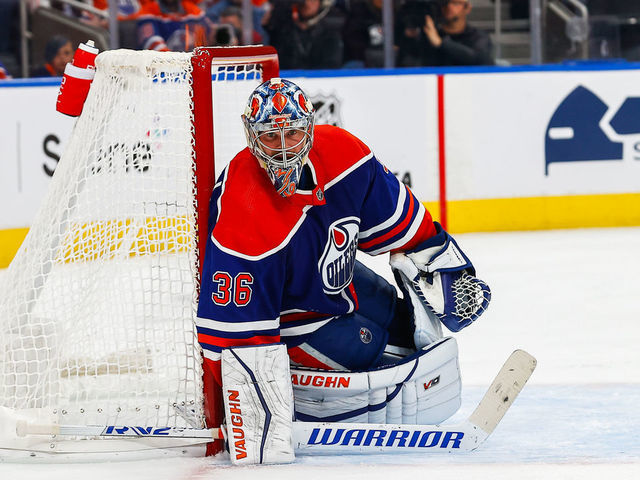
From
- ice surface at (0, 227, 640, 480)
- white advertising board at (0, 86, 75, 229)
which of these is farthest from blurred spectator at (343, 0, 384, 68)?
white advertising board at (0, 86, 75, 229)

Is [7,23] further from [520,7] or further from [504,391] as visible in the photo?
[504,391]

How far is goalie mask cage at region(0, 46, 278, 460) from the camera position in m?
2.31

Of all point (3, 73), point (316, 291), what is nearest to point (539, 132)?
point (3, 73)

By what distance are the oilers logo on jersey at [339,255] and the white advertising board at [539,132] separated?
331cm

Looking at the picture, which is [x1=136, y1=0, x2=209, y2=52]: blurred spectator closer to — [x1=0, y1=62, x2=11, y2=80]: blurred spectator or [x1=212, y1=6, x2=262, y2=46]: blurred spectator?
[x1=212, y1=6, x2=262, y2=46]: blurred spectator

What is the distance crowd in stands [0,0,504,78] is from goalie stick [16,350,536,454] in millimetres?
3448

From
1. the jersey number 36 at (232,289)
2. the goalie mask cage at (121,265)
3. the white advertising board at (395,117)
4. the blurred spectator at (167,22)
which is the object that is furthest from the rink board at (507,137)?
the jersey number 36 at (232,289)

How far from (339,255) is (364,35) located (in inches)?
142

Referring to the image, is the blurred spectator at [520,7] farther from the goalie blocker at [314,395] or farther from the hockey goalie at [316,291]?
the goalie blocker at [314,395]

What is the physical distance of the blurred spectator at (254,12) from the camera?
558 cm

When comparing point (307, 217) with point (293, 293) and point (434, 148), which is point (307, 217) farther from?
point (434, 148)

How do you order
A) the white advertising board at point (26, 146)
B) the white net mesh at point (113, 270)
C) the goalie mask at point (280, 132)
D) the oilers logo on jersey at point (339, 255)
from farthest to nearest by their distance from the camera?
1. the white advertising board at point (26, 146)
2. the white net mesh at point (113, 270)
3. the oilers logo on jersey at point (339, 255)
4. the goalie mask at point (280, 132)

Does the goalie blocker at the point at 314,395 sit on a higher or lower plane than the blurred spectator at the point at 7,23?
lower

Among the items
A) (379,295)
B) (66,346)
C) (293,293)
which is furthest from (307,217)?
(66,346)
